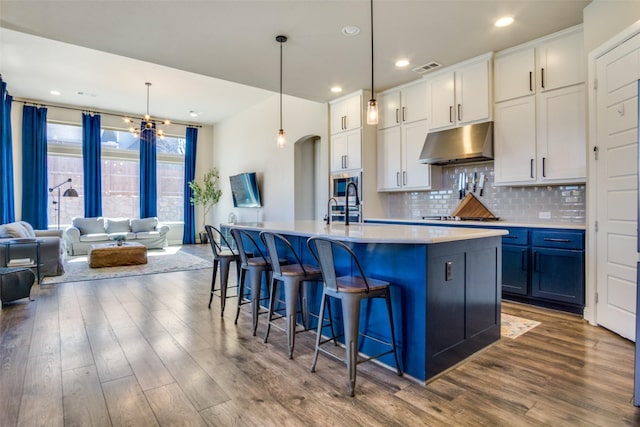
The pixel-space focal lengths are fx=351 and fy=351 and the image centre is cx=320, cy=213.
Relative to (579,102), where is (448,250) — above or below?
below

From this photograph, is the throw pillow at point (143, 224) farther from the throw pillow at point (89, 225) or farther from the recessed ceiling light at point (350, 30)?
the recessed ceiling light at point (350, 30)

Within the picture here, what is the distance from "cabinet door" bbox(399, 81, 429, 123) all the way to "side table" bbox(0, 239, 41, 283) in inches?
223

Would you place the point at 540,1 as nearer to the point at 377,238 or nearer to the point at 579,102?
the point at 579,102

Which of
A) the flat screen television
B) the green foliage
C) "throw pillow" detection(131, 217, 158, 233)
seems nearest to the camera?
the flat screen television

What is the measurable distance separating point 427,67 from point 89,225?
8.07 metres

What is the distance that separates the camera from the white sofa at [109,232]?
7.86 metres

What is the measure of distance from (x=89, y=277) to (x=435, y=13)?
5944 millimetres

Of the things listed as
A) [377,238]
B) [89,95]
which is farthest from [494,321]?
[89,95]

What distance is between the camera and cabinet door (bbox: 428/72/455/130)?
15.7ft

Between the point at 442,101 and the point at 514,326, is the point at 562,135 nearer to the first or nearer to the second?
the point at 442,101

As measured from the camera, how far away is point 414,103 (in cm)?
537

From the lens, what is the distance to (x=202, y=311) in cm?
378

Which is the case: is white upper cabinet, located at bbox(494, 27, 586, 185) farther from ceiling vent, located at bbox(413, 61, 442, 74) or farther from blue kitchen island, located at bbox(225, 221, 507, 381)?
blue kitchen island, located at bbox(225, 221, 507, 381)

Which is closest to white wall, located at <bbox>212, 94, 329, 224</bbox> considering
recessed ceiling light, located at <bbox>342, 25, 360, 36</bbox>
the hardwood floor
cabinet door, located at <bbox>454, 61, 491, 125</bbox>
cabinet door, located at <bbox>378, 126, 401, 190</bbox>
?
cabinet door, located at <bbox>378, 126, 401, 190</bbox>
